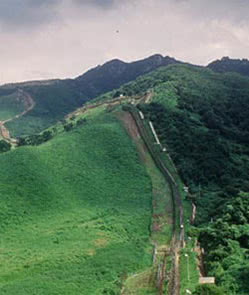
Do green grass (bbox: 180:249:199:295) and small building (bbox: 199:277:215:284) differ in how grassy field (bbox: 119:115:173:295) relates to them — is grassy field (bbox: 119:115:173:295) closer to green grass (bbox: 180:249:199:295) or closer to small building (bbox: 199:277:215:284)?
green grass (bbox: 180:249:199:295)

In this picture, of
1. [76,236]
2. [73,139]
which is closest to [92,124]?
[73,139]

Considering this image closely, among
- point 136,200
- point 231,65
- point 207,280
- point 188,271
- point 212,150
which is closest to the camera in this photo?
point 207,280

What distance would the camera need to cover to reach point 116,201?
58.4 metres

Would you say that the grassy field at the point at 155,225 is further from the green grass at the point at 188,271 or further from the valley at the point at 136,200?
the green grass at the point at 188,271

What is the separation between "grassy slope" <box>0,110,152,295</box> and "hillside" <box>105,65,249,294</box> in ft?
23.0

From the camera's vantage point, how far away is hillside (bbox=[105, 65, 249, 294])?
40.3 metres

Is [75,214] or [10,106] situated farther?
[10,106]

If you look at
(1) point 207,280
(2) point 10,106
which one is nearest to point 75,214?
(1) point 207,280

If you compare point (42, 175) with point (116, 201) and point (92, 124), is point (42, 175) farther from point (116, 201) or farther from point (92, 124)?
point (92, 124)

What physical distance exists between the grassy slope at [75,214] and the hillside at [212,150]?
23.0 ft

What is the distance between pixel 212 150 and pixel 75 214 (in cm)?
2817

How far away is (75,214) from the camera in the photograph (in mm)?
53219

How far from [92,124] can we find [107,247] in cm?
3890

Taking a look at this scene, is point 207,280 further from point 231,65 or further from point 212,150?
point 231,65
